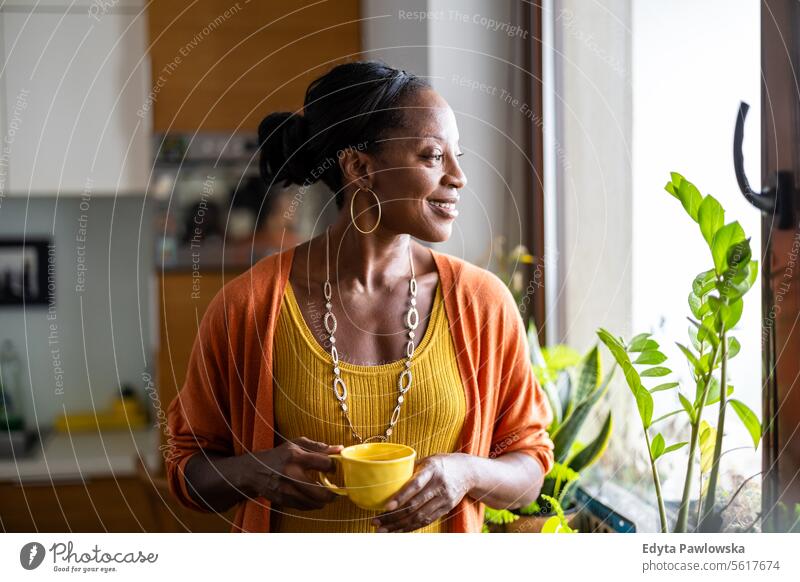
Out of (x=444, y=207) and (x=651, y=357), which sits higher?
(x=444, y=207)

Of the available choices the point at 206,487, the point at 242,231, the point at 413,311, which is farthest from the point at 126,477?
the point at 413,311

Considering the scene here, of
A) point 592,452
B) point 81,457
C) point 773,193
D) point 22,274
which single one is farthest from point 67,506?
point 773,193

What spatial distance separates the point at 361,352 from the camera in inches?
20.3

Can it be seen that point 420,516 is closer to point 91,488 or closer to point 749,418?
point 749,418

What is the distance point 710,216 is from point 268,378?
1.05ft

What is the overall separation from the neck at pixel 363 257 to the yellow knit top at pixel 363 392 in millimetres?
37

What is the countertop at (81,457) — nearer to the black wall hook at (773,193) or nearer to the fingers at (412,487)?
the fingers at (412,487)

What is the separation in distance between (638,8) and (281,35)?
2.12ft

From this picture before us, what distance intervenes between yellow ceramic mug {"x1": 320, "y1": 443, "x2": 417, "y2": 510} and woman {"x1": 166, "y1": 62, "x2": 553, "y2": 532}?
0.06ft

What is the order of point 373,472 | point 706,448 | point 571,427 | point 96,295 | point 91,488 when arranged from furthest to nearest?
1. point 96,295
2. point 91,488
3. point 571,427
4. point 706,448
5. point 373,472

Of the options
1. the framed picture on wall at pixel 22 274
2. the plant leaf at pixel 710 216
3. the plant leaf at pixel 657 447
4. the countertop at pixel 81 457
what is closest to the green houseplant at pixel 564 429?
the plant leaf at pixel 657 447

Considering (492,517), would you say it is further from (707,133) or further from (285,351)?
(707,133)

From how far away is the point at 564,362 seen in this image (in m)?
0.75

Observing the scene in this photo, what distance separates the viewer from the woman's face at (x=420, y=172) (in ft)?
1.58
